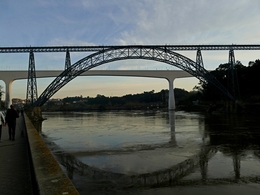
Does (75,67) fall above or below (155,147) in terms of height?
above

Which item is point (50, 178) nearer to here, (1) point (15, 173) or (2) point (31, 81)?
(1) point (15, 173)

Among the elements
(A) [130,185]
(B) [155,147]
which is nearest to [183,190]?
(A) [130,185]

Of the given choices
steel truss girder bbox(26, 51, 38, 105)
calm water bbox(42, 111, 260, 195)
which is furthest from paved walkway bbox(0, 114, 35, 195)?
steel truss girder bbox(26, 51, 38, 105)

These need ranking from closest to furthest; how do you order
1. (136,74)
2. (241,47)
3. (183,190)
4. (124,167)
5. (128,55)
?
1. (183,190)
2. (124,167)
3. (128,55)
4. (241,47)
5. (136,74)

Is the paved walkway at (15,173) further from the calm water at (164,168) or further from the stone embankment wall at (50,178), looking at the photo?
the calm water at (164,168)

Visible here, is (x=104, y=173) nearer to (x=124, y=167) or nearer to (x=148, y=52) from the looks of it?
(x=124, y=167)

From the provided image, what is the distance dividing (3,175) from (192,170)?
4.00 metres

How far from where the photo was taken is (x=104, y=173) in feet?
18.3

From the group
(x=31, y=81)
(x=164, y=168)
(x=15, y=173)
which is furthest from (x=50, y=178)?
(x=31, y=81)

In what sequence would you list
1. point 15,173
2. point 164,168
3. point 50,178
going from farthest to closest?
point 164,168 < point 15,173 < point 50,178

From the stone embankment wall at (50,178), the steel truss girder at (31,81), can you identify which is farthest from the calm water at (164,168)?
the steel truss girder at (31,81)

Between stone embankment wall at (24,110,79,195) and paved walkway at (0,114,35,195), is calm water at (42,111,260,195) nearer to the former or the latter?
stone embankment wall at (24,110,79,195)

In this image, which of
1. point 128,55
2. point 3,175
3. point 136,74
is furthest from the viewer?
point 136,74

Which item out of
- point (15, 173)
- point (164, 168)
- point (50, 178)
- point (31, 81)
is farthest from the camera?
point (31, 81)
